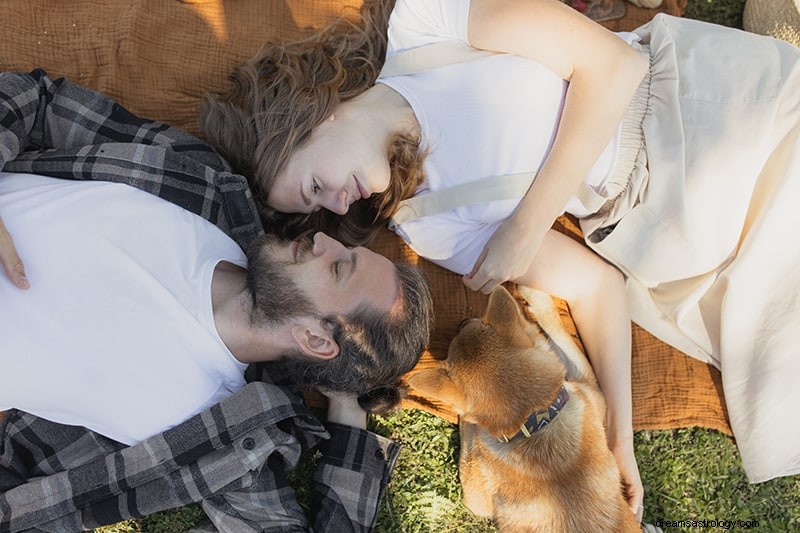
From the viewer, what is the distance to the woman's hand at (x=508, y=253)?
2.63 metres

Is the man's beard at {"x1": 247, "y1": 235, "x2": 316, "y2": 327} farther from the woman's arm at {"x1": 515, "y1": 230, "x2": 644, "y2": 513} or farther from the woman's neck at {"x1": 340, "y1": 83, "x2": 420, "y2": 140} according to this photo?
the woman's arm at {"x1": 515, "y1": 230, "x2": 644, "y2": 513}

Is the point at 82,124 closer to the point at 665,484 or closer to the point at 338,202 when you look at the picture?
the point at 338,202

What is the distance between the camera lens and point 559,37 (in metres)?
2.49

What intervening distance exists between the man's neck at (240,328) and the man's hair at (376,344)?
0.11 meters

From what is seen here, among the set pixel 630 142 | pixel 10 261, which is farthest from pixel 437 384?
pixel 10 261

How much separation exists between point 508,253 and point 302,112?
1.02 metres

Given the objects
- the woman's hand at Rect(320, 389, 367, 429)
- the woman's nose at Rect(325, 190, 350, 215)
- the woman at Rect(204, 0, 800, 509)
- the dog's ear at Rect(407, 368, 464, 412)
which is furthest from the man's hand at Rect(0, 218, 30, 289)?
the dog's ear at Rect(407, 368, 464, 412)

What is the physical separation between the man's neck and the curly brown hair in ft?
1.41

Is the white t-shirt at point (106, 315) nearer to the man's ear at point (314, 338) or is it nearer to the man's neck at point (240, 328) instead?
the man's neck at point (240, 328)

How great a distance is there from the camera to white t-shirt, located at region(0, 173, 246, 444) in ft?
7.75

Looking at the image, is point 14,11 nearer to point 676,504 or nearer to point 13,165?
point 13,165

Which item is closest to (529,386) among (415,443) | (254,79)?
(415,443)

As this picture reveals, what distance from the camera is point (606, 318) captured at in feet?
9.41

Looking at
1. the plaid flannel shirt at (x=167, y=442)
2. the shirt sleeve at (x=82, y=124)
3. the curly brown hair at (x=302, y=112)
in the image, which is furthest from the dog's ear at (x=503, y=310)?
the shirt sleeve at (x=82, y=124)
